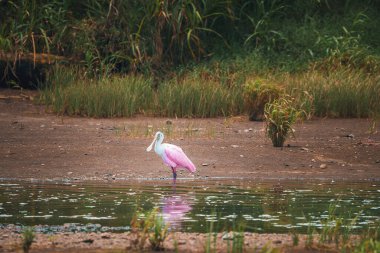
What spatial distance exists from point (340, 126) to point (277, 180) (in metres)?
4.56

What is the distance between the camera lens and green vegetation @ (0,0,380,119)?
1772cm

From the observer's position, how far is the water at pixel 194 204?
28.9 ft

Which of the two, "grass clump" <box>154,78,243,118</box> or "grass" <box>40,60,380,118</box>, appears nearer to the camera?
"grass" <box>40,60,380,118</box>

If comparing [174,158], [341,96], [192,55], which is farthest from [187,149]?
[192,55]

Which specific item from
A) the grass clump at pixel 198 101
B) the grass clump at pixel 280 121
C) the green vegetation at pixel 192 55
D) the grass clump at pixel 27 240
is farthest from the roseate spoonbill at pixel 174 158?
the grass clump at pixel 27 240

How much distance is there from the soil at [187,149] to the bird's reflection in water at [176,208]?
2.16 m

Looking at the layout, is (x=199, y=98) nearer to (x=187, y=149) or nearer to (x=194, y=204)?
(x=187, y=149)

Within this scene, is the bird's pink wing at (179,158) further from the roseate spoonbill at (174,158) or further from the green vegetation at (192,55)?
the green vegetation at (192,55)

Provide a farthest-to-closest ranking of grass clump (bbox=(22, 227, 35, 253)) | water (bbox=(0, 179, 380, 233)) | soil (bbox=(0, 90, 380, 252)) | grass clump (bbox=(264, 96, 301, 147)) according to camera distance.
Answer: grass clump (bbox=(264, 96, 301, 147)), soil (bbox=(0, 90, 380, 252)), water (bbox=(0, 179, 380, 233)), grass clump (bbox=(22, 227, 35, 253))

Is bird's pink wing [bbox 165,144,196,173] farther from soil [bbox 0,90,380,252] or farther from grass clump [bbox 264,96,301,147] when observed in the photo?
Result: grass clump [bbox 264,96,301,147]

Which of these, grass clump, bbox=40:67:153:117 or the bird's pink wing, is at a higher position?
grass clump, bbox=40:67:153:117

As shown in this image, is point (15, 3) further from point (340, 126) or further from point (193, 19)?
point (340, 126)

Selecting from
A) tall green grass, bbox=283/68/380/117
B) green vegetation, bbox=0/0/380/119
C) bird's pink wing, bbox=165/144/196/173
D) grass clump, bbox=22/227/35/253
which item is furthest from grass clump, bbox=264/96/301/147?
grass clump, bbox=22/227/35/253

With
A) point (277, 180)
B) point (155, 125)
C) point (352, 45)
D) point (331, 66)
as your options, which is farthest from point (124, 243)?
point (352, 45)
